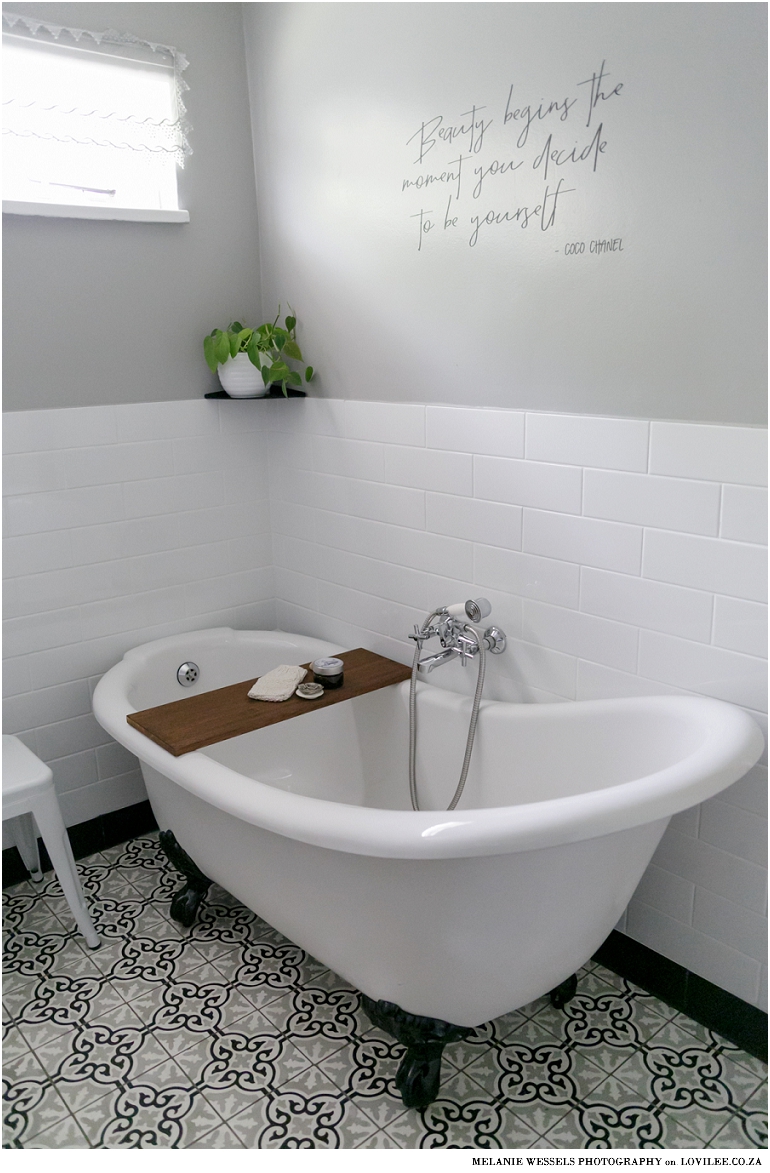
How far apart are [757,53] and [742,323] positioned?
1.54 feet

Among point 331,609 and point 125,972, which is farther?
point 331,609


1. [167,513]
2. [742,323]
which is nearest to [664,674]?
[742,323]

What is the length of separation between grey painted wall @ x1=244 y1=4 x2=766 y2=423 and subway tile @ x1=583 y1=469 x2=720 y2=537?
150 millimetres

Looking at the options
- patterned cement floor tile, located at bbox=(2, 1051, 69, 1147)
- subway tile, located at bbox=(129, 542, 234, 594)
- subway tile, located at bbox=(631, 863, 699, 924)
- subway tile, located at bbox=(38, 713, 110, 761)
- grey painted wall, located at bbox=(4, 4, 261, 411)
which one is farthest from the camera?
subway tile, located at bbox=(129, 542, 234, 594)

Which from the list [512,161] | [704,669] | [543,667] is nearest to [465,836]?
[704,669]

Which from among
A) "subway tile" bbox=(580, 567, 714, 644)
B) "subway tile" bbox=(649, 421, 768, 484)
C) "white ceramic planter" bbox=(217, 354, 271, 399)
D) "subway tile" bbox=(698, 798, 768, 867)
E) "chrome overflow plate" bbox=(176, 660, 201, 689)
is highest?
"white ceramic planter" bbox=(217, 354, 271, 399)

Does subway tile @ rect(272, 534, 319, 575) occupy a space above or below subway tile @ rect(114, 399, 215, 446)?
below

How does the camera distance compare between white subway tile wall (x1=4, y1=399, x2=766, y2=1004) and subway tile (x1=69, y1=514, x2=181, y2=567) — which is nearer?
white subway tile wall (x1=4, y1=399, x2=766, y2=1004)

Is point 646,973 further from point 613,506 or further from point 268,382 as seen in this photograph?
point 268,382

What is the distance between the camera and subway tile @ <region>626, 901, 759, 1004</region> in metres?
2.02

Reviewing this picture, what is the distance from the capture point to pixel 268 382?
2.74 m

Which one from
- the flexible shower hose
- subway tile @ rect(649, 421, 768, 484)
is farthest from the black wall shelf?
subway tile @ rect(649, 421, 768, 484)

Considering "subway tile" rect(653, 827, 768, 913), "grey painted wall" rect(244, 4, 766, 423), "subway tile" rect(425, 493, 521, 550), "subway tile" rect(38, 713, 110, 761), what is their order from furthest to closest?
"subway tile" rect(38, 713, 110, 761) → "subway tile" rect(425, 493, 521, 550) → "subway tile" rect(653, 827, 768, 913) → "grey painted wall" rect(244, 4, 766, 423)

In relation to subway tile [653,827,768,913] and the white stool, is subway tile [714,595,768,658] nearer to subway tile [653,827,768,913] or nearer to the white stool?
subway tile [653,827,768,913]
